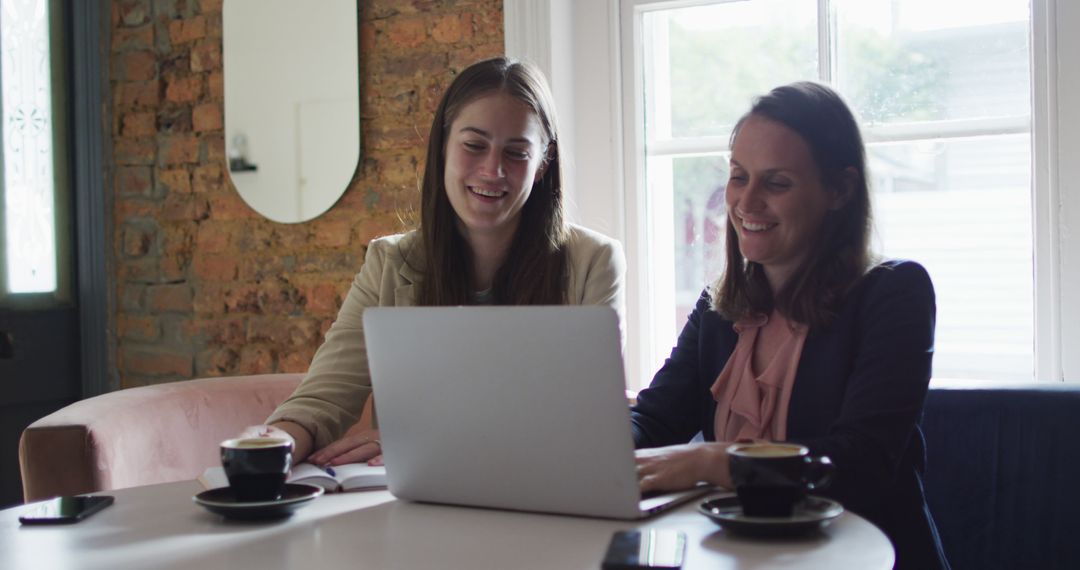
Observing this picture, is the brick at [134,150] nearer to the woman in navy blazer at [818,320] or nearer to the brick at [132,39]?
the brick at [132,39]

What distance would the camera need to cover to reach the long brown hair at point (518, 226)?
1832mm

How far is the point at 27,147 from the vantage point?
9.62 feet

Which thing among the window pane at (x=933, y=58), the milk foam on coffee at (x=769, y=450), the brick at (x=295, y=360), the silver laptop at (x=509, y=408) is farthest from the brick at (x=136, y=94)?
the milk foam on coffee at (x=769, y=450)

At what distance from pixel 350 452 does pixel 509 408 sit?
466mm

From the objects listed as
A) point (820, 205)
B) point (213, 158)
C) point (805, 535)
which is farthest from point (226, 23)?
point (805, 535)

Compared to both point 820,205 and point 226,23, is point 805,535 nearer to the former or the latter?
point 820,205

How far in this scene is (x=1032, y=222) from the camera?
2277mm

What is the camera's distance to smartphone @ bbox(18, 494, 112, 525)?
1118mm

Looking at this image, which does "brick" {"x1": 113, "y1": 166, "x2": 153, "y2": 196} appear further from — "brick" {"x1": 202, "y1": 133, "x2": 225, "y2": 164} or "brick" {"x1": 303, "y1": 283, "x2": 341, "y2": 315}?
"brick" {"x1": 303, "y1": 283, "x2": 341, "y2": 315}

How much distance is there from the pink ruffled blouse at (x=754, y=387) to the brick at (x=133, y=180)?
2.09m

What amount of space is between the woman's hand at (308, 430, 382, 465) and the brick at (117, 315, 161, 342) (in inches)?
71.1

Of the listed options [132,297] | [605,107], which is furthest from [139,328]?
[605,107]

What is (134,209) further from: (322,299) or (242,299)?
(322,299)

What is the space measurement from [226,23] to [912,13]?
1792 mm
